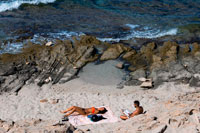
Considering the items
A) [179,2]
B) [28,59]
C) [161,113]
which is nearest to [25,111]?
[28,59]

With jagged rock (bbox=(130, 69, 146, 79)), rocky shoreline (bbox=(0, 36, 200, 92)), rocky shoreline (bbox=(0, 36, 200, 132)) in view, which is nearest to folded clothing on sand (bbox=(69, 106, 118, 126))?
rocky shoreline (bbox=(0, 36, 200, 132))

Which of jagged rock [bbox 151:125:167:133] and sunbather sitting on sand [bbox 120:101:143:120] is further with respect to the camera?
sunbather sitting on sand [bbox 120:101:143:120]

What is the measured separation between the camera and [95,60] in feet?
43.4

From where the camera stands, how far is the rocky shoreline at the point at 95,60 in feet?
38.5

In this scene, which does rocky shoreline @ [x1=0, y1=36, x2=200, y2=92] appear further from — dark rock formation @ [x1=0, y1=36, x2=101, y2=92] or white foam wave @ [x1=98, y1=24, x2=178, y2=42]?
white foam wave @ [x1=98, y1=24, x2=178, y2=42]

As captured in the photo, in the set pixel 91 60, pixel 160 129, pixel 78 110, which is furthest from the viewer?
pixel 91 60

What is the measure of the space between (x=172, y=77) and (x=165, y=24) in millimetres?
7233

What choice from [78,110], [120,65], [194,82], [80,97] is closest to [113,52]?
[120,65]

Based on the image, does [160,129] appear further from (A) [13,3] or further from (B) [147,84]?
(A) [13,3]

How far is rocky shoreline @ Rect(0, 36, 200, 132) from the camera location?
11734mm

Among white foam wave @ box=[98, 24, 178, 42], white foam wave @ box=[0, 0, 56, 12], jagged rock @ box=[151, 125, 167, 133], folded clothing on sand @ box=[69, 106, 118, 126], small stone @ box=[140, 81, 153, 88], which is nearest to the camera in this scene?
jagged rock @ box=[151, 125, 167, 133]

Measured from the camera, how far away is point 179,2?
22656 mm

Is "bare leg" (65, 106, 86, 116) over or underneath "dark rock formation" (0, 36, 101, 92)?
underneath

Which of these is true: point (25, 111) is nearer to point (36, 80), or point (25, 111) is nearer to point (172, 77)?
point (36, 80)
